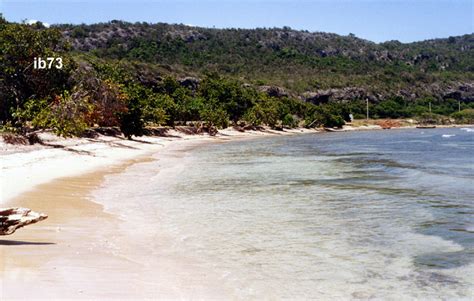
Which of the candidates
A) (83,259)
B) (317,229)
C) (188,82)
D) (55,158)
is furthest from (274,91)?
(83,259)

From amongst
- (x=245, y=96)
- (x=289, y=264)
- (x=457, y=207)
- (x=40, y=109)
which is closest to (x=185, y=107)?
(x=245, y=96)

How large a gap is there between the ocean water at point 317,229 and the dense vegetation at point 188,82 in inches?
717

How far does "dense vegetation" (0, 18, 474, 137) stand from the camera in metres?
37.2

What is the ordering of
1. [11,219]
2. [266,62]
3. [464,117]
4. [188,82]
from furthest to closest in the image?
[266,62] < [464,117] < [188,82] < [11,219]

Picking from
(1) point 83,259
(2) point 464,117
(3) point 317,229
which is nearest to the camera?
(1) point 83,259

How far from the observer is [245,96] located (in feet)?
303

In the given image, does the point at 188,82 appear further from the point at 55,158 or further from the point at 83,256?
the point at 83,256

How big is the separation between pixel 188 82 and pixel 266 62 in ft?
215

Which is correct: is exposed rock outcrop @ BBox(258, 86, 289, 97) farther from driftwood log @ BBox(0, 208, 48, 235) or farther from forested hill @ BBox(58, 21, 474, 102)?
driftwood log @ BBox(0, 208, 48, 235)

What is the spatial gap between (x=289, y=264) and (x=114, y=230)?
440 centimetres

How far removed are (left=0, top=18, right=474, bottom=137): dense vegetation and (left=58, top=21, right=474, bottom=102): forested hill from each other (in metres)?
0.38

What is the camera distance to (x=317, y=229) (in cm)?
1179

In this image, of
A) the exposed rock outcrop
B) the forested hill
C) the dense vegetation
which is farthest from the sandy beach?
the forested hill

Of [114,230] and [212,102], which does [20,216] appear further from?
[212,102]
